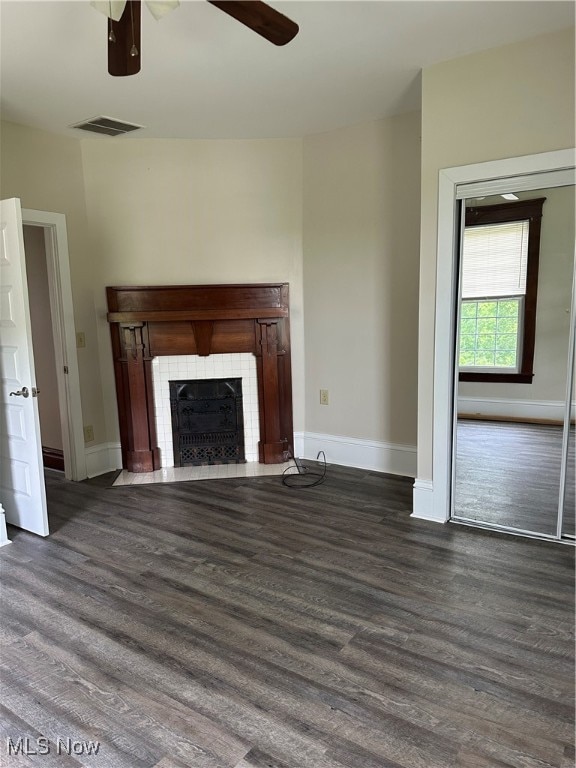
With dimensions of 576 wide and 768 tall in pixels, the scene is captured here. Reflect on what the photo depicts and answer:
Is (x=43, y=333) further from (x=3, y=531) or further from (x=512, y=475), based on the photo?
(x=512, y=475)

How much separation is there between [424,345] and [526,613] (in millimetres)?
1519

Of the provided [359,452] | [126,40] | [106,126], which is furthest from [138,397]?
[126,40]

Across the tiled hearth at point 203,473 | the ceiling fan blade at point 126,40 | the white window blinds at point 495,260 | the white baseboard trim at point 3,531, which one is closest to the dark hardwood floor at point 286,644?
the white baseboard trim at point 3,531

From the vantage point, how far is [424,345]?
3.07m

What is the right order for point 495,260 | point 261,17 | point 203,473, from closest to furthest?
1. point 261,17
2. point 495,260
3. point 203,473

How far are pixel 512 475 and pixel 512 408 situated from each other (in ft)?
1.45

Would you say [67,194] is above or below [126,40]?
below

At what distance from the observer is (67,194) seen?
3.90 metres

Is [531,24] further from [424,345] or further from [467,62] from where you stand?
[424,345]

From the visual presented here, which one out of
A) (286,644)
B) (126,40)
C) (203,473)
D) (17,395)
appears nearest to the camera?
(126,40)

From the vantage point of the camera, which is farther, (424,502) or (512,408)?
(424,502)

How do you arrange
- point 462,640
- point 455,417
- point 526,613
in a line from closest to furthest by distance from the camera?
point 462,640 → point 526,613 → point 455,417

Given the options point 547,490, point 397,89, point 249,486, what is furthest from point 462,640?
point 397,89

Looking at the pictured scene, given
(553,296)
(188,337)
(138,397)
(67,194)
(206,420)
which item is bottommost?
(206,420)
